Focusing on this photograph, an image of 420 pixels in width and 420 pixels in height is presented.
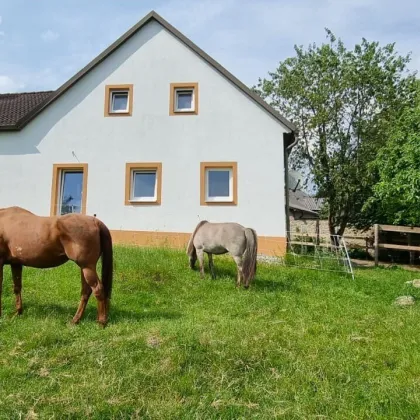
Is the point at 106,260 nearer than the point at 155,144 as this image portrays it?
Yes

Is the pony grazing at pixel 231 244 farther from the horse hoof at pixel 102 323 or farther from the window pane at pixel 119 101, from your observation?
the window pane at pixel 119 101

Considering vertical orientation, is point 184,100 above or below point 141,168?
above

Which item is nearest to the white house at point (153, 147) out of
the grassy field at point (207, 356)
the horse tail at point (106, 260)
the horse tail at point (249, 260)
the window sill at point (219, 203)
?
the window sill at point (219, 203)

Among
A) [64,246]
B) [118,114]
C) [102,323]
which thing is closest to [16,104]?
[118,114]

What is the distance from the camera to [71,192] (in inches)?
518

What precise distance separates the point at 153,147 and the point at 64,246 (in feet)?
25.6

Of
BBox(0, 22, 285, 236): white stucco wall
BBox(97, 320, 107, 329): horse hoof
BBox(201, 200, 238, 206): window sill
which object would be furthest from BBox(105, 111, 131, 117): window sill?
BBox(97, 320, 107, 329): horse hoof

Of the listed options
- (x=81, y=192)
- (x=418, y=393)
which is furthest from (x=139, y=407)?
(x=81, y=192)

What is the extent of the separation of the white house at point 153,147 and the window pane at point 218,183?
32 millimetres

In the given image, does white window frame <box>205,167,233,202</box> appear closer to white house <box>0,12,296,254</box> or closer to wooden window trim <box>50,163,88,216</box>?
white house <box>0,12,296,254</box>

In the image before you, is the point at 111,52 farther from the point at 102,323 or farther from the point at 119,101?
the point at 102,323

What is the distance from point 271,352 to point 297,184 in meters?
17.0

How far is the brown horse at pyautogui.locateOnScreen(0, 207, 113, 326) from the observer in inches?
205

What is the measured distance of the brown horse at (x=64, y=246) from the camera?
205 inches
